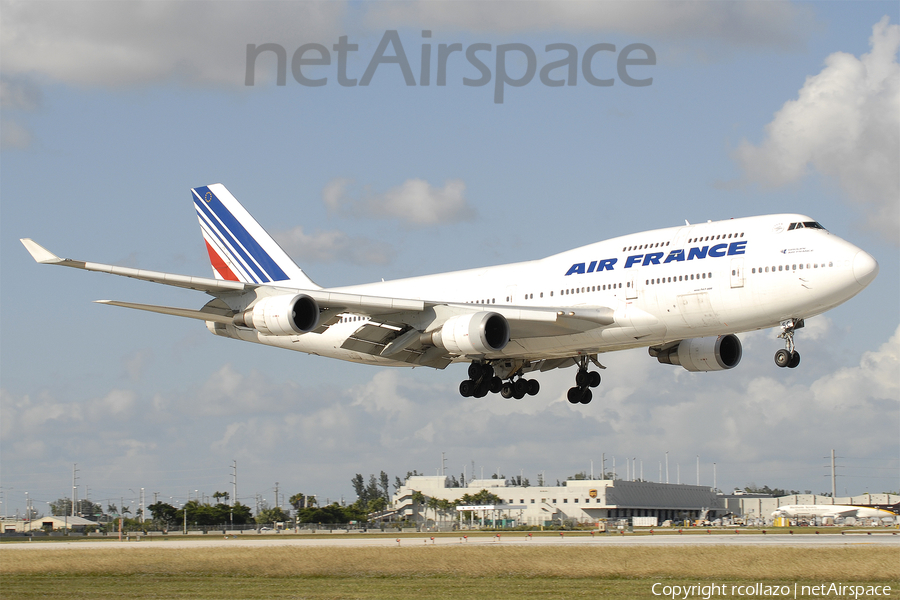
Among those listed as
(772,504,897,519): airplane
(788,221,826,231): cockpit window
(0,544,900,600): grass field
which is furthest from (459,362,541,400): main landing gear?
(772,504,897,519): airplane

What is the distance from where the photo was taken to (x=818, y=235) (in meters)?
34.8

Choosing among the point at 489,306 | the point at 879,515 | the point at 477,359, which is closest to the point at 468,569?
the point at 477,359

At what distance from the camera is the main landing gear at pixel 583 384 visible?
46344mm

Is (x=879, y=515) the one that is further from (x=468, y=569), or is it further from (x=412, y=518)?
(x=468, y=569)

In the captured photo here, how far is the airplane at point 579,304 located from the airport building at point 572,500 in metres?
68.5

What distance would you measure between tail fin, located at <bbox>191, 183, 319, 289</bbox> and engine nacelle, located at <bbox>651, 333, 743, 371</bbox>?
19.9 meters

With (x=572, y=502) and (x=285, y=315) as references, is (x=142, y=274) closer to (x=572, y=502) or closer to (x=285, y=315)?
(x=285, y=315)

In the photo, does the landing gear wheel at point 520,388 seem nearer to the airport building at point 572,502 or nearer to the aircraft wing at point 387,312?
the aircraft wing at point 387,312

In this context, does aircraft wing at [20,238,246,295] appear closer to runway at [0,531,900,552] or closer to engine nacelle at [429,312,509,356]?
engine nacelle at [429,312,509,356]

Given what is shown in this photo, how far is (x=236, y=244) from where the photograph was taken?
54.2 m

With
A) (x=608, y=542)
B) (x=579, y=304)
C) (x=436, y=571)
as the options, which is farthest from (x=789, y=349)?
(x=608, y=542)

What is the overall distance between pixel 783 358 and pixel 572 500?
9302cm

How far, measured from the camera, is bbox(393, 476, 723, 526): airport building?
403ft

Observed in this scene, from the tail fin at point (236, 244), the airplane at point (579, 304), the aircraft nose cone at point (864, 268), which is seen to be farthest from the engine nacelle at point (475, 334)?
the tail fin at point (236, 244)
